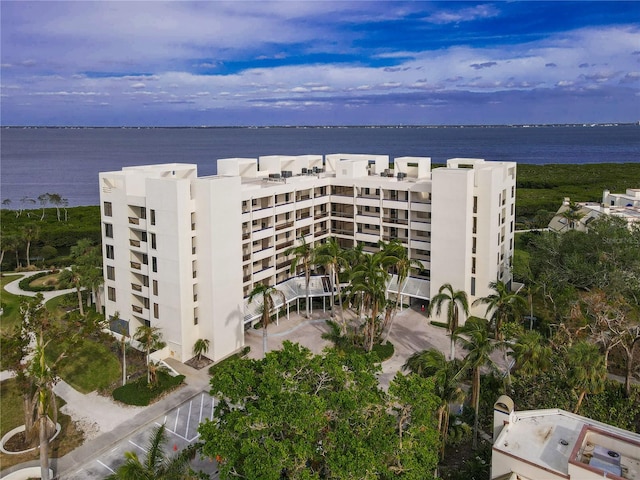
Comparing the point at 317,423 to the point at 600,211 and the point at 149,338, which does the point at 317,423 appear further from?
the point at 600,211

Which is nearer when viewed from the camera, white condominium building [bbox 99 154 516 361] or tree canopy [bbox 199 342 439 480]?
tree canopy [bbox 199 342 439 480]

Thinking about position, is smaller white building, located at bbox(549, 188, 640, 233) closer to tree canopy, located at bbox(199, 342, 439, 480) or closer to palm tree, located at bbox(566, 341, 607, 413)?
palm tree, located at bbox(566, 341, 607, 413)

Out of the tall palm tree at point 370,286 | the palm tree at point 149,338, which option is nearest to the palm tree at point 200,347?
the palm tree at point 149,338

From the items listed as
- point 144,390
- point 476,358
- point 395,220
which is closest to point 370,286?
point 476,358

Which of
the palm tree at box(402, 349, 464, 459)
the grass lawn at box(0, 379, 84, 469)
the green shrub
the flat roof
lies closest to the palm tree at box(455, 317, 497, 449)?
the palm tree at box(402, 349, 464, 459)

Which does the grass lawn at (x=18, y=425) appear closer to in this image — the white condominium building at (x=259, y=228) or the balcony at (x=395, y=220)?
the white condominium building at (x=259, y=228)

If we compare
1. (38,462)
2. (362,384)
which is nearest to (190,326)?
(38,462)
